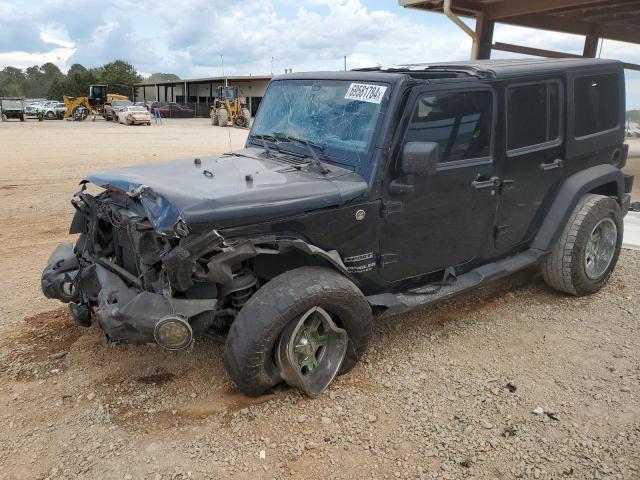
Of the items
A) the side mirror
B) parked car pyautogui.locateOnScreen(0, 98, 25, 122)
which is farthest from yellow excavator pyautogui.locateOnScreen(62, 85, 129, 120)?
the side mirror

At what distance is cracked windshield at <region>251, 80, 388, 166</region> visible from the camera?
11.4 ft

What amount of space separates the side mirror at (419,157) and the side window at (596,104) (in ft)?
6.28

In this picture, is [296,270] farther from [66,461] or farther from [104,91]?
[104,91]

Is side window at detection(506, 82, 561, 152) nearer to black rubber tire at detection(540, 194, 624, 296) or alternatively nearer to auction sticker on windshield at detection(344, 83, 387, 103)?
black rubber tire at detection(540, 194, 624, 296)

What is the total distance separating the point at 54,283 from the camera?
378 centimetres

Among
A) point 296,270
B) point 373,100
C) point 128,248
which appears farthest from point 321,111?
point 128,248

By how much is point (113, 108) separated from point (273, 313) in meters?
37.9

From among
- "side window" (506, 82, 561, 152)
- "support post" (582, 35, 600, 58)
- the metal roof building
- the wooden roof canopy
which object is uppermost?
the metal roof building

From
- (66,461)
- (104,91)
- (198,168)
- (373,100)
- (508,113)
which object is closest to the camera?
(66,461)

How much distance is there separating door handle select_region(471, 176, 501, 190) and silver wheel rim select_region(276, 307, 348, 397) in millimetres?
1444

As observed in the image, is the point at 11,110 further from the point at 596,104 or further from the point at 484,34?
the point at 596,104

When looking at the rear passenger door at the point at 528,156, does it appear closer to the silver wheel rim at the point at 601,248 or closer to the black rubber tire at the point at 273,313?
the silver wheel rim at the point at 601,248

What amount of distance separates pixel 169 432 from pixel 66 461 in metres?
0.52

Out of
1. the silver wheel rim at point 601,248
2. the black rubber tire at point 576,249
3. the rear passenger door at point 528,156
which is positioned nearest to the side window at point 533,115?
the rear passenger door at point 528,156
